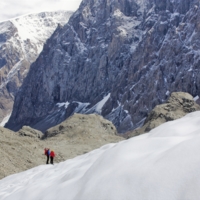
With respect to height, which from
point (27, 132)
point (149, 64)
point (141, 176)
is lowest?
point (149, 64)

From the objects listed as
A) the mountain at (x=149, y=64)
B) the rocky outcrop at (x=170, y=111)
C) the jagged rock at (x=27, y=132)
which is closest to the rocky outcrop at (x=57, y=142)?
the jagged rock at (x=27, y=132)

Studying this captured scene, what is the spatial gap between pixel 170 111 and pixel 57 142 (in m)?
14.2

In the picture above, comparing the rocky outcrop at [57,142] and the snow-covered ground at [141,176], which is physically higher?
the snow-covered ground at [141,176]

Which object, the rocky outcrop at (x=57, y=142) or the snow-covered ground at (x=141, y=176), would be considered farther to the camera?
the rocky outcrop at (x=57, y=142)

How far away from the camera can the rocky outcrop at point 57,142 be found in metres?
27.1

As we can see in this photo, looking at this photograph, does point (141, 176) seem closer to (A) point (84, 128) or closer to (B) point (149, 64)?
(A) point (84, 128)

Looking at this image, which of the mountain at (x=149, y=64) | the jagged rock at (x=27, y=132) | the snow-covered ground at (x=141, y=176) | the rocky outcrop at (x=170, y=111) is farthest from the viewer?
the mountain at (x=149, y=64)

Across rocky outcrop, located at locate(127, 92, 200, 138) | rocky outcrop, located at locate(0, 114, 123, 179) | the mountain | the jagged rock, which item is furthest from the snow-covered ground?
the mountain

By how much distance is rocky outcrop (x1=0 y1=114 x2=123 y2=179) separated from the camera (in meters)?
27.1

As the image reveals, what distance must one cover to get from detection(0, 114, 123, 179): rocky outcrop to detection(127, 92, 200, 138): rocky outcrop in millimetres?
3726

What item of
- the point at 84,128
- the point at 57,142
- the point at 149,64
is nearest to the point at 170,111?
the point at 84,128

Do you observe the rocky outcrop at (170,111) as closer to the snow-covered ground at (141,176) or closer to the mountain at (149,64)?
the snow-covered ground at (141,176)

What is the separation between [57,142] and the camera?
37.1m

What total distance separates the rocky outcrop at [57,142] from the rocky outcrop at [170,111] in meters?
3.73
